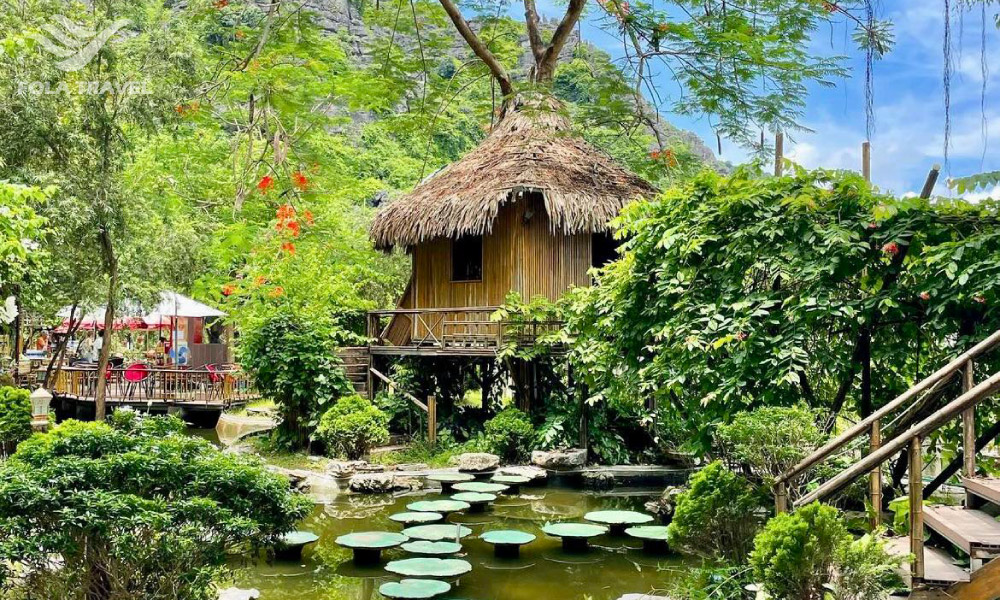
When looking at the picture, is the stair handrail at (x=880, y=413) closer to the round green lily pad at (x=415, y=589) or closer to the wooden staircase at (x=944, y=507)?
the wooden staircase at (x=944, y=507)

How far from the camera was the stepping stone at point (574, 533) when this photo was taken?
859cm

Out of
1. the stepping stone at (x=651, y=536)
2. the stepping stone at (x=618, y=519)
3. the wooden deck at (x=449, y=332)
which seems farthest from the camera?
the wooden deck at (x=449, y=332)

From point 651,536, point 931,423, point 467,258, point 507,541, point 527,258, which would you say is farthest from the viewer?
point 467,258

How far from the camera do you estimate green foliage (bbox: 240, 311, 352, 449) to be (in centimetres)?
1480

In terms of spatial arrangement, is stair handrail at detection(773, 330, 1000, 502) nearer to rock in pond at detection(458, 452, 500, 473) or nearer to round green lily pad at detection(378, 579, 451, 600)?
round green lily pad at detection(378, 579, 451, 600)

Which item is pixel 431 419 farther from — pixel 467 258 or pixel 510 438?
pixel 467 258

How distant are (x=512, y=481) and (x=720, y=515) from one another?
19.1 ft

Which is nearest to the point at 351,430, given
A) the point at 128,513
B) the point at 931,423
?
the point at 128,513

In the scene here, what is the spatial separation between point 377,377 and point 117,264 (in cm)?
530

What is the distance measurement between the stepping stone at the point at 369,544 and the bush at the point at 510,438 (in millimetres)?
5109

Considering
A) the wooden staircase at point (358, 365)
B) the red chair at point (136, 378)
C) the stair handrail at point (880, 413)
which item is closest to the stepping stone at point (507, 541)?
the stair handrail at point (880, 413)

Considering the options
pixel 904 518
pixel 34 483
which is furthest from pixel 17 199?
pixel 904 518

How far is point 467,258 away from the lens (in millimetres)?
16766

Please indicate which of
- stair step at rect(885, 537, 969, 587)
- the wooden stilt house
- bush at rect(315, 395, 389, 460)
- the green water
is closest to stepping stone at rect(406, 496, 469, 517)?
the green water
